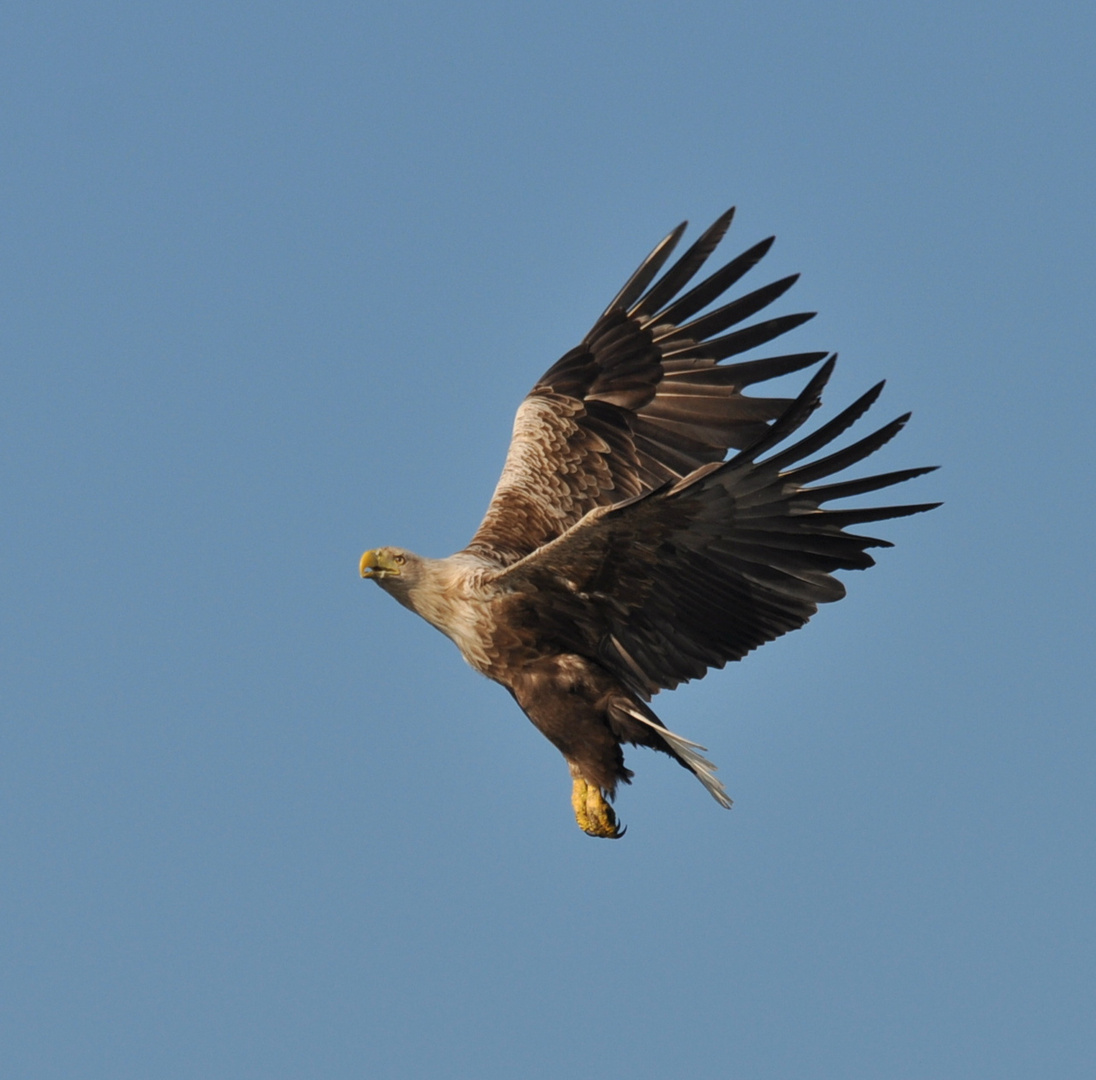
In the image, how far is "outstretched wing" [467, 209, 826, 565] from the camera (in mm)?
11578

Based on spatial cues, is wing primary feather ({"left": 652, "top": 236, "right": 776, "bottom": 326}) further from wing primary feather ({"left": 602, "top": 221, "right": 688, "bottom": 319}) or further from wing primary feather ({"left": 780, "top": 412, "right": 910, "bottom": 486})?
wing primary feather ({"left": 780, "top": 412, "right": 910, "bottom": 486})

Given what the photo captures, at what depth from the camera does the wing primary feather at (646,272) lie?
1207 cm

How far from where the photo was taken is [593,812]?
1033 cm

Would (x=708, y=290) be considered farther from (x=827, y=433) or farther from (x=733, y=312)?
(x=827, y=433)

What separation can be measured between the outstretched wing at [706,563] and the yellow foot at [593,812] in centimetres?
64

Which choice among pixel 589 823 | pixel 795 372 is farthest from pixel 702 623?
pixel 795 372

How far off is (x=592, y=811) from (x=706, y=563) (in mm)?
1679

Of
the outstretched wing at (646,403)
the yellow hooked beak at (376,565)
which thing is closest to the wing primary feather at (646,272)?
the outstretched wing at (646,403)

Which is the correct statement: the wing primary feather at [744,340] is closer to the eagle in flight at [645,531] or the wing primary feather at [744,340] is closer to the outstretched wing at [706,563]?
the eagle in flight at [645,531]

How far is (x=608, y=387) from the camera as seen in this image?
40.0 feet

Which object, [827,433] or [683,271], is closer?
[827,433]

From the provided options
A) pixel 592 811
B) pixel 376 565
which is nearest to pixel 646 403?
pixel 376 565

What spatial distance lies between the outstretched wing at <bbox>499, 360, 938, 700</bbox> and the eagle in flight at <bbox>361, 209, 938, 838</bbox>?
1cm

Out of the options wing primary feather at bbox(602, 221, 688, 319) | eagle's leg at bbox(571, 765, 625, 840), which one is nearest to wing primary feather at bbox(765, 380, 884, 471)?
eagle's leg at bbox(571, 765, 625, 840)
